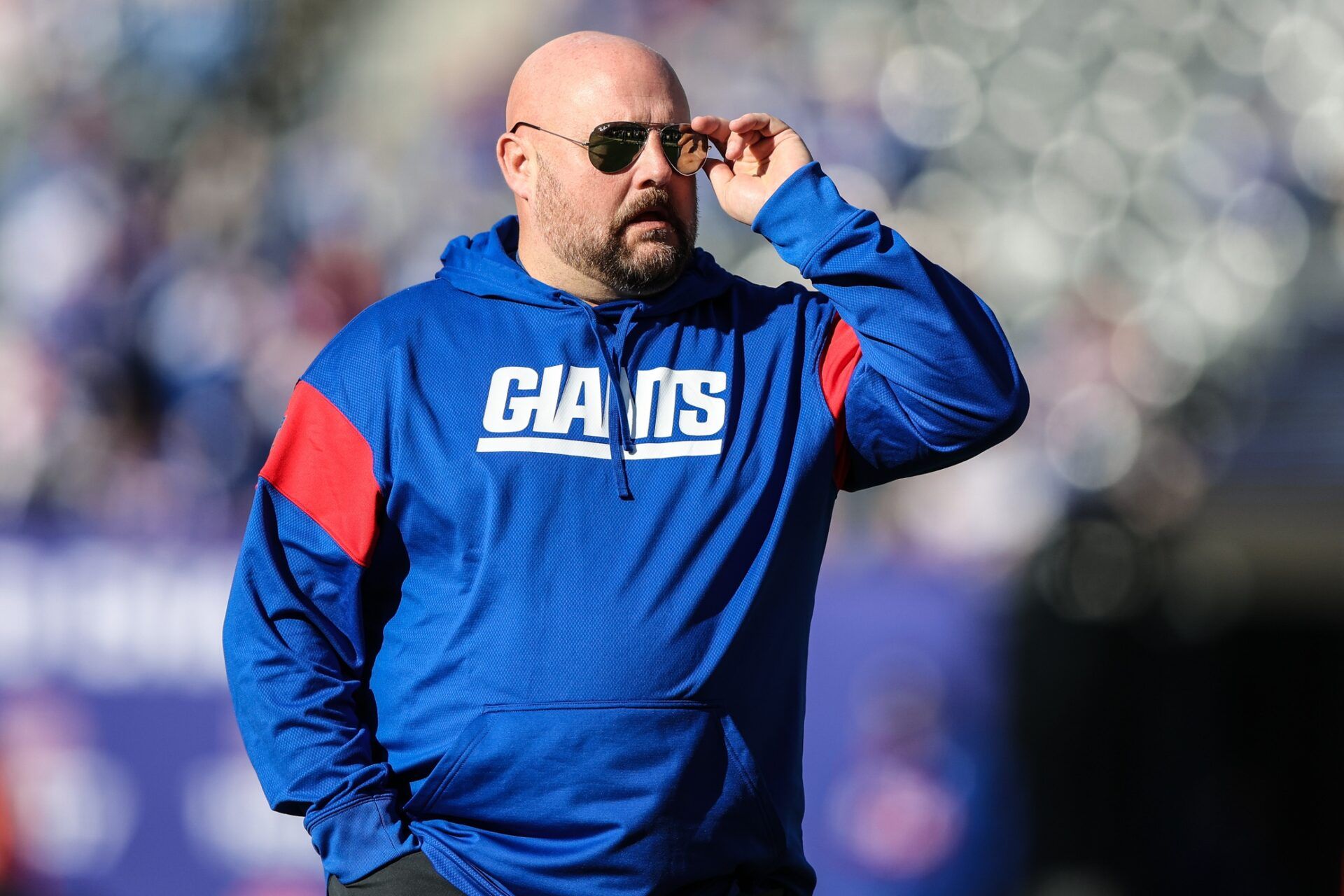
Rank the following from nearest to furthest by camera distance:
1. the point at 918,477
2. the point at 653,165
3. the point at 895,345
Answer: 1. the point at 895,345
2. the point at 653,165
3. the point at 918,477

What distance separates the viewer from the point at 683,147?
6.32ft

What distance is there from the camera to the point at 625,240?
1927mm

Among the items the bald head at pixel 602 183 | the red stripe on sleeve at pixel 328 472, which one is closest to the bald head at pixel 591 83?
the bald head at pixel 602 183

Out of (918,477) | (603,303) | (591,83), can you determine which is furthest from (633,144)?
(918,477)

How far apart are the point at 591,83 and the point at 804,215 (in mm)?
368

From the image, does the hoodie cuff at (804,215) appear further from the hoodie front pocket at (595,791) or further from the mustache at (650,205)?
the hoodie front pocket at (595,791)

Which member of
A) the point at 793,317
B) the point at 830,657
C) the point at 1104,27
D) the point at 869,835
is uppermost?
the point at 1104,27

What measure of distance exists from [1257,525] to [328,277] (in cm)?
313

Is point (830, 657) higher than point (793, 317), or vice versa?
point (793, 317)

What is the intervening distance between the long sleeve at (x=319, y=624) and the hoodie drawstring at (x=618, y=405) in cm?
30

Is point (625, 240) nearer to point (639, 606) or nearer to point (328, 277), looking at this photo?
point (639, 606)

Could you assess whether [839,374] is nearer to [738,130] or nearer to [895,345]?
[895,345]

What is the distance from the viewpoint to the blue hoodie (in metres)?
1.71

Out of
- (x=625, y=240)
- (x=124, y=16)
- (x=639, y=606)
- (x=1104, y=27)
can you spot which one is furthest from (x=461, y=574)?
(x=1104, y=27)
